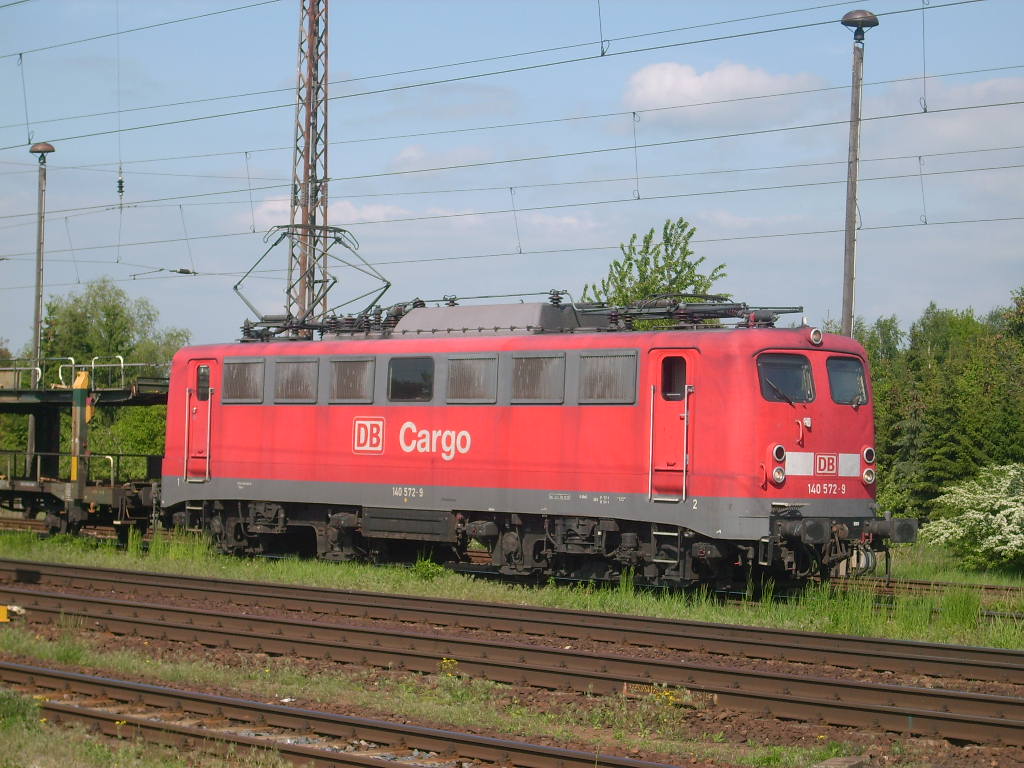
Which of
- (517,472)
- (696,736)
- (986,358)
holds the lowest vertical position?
(696,736)

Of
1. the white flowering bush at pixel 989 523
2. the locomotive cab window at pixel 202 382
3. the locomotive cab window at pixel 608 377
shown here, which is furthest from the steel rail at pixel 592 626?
the white flowering bush at pixel 989 523

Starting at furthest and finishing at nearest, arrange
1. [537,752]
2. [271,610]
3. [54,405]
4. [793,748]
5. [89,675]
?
[54,405], [271,610], [89,675], [793,748], [537,752]

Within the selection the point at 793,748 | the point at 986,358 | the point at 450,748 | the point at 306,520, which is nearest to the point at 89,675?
the point at 450,748

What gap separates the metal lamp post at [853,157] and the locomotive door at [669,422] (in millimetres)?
6188

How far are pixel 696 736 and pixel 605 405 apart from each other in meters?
7.46

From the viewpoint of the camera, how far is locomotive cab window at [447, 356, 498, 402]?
17.6m

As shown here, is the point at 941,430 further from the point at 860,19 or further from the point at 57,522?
the point at 57,522

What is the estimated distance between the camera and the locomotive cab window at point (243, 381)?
2038 cm

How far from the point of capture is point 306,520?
792 inches

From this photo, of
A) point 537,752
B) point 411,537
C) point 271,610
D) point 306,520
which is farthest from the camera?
point 306,520

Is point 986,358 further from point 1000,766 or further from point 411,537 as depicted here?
point 1000,766

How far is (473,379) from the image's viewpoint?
1777cm

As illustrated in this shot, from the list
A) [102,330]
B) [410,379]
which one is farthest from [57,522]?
[102,330]

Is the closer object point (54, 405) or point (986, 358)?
point (54, 405)
